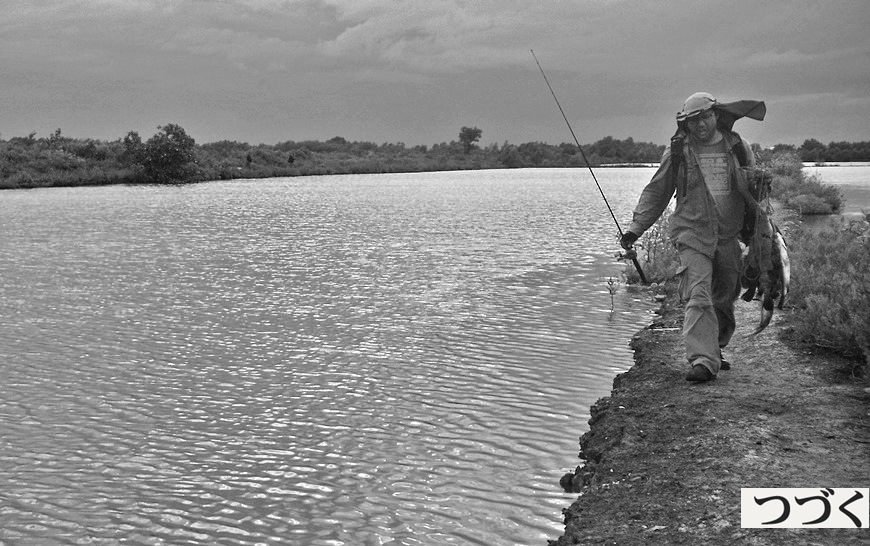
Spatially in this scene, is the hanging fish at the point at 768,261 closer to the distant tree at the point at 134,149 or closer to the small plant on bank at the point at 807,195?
the small plant on bank at the point at 807,195

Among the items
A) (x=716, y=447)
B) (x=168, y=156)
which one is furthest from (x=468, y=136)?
(x=716, y=447)

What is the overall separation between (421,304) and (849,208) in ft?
72.2

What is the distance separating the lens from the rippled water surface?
5559 mm

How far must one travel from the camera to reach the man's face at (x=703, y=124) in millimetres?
7266

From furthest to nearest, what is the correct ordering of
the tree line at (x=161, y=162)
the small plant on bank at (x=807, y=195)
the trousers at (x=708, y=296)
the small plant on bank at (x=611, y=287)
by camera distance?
the tree line at (x=161, y=162), the small plant on bank at (x=807, y=195), the small plant on bank at (x=611, y=287), the trousers at (x=708, y=296)

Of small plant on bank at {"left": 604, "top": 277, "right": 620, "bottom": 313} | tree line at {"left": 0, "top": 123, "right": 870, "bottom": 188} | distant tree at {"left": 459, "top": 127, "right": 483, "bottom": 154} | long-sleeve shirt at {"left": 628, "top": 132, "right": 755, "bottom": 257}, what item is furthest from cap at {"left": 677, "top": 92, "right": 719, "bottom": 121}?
distant tree at {"left": 459, "top": 127, "right": 483, "bottom": 154}

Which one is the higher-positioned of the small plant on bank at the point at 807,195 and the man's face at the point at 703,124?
the man's face at the point at 703,124

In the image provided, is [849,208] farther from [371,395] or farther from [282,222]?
[371,395]

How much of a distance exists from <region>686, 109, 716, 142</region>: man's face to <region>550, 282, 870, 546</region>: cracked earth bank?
206 cm

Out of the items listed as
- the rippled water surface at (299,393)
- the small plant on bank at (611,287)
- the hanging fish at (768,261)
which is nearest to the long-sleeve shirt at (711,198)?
the hanging fish at (768,261)

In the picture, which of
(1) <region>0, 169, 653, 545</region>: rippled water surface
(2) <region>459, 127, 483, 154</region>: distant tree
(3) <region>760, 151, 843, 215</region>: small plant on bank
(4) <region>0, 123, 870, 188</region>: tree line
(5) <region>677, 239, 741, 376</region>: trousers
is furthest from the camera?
(2) <region>459, 127, 483, 154</region>: distant tree

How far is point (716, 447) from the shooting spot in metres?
5.61

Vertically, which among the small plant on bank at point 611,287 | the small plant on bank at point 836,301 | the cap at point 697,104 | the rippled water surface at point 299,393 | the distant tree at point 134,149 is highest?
the distant tree at point 134,149

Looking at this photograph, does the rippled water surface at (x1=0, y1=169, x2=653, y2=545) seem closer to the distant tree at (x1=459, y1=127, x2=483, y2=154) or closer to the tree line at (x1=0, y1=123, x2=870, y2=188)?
the tree line at (x1=0, y1=123, x2=870, y2=188)
